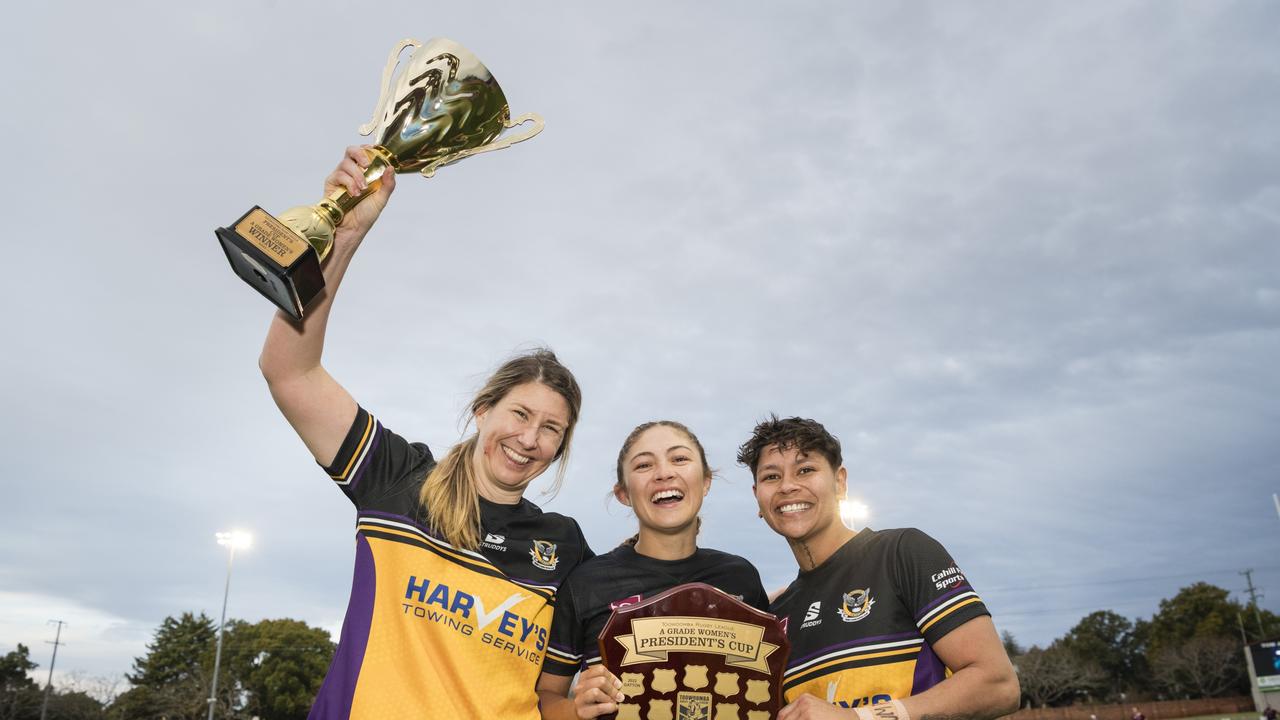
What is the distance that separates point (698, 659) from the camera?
10.3 feet

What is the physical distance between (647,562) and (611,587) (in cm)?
25

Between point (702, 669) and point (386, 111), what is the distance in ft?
9.56

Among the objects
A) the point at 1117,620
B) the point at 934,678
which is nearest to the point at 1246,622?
the point at 1117,620

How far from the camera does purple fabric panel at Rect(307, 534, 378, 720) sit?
3.05 m

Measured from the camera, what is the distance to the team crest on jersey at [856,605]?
11.6 ft

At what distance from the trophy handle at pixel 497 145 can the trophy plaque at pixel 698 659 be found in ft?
7.55

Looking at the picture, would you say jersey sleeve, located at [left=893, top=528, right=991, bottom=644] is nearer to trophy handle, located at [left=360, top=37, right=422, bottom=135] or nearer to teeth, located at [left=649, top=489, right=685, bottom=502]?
teeth, located at [left=649, top=489, right=685, bottom=502]

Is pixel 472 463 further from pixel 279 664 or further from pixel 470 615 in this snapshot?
pixel 279 664

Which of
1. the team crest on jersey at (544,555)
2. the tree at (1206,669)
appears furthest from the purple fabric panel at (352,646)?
the tree at (1206,669)

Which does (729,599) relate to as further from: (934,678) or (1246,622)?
(1246,622)

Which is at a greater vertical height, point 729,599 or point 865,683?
point 729,599

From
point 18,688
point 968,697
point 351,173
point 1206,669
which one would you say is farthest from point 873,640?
point 1206,669

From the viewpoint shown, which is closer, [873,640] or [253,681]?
[873,640]

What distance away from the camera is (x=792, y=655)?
372 centimetres
